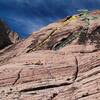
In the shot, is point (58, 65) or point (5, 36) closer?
point (58, 65)

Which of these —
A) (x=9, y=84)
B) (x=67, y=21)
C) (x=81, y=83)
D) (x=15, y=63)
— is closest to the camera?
(x=81, y=83)

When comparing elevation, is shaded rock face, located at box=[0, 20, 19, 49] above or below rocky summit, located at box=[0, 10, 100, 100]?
above

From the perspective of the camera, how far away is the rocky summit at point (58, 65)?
3697 cm

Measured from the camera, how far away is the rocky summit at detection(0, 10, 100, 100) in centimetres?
3697

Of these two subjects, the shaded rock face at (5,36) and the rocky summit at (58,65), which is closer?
the rocky summit at (58,65)

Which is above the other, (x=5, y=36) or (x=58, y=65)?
(x=5, y=36)

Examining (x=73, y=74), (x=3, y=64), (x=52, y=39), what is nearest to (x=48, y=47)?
(x=52, y=39)

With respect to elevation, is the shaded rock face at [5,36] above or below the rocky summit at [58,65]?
above

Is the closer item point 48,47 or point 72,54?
point 72,54

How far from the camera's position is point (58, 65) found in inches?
1582

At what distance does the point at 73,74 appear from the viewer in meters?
38.6

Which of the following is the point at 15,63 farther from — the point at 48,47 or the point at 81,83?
the point at 81,83

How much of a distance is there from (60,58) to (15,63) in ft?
15.2

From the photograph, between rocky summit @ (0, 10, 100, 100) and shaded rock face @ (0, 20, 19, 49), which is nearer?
rocky summit @ (0, 10, 100, 100)
